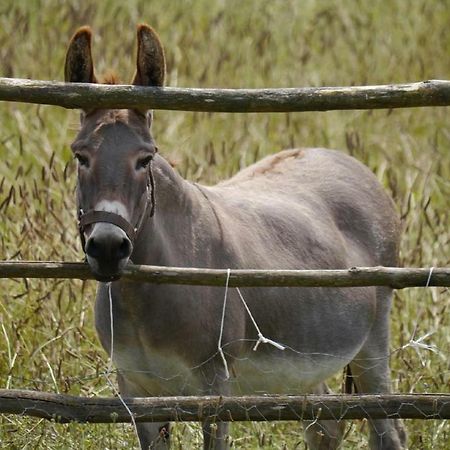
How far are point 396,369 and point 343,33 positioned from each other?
18.8ft

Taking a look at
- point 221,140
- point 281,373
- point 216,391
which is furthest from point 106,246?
point 221,140

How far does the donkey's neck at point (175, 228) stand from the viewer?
14.4 feet

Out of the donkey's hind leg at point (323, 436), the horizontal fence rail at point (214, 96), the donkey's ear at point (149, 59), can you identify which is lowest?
the donkey's hind leg at point (323, 436)

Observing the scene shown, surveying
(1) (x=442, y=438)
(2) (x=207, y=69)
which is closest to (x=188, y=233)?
(1) (x=442, y=438)

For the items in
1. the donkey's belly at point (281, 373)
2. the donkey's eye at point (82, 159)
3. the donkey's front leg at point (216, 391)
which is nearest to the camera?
the donkey's eye at point (82, 159)

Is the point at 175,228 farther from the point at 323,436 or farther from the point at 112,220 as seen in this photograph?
the point at 323,436

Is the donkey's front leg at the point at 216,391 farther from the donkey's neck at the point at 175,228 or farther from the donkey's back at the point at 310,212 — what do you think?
the donkey's back at the point at 310,212

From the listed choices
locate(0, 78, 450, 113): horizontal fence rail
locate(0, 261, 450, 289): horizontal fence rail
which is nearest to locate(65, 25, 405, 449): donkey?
locate(0, 261, 450, 289): horizontal fence rail

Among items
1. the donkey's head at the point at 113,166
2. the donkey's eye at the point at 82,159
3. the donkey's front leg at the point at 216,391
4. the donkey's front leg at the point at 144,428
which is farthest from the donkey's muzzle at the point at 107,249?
the donkey's front leg at the point at 144,428

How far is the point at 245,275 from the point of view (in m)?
3.89

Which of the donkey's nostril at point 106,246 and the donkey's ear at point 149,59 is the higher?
the donkey's ear at point 149,59

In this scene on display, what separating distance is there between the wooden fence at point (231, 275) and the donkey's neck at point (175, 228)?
486 millimetres

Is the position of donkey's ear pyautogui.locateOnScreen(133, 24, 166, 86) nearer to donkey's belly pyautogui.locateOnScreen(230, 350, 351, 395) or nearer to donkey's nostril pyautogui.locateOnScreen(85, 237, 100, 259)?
donkey's nostril pyautogui.locateOnScreen(85, 237, 100, 259)

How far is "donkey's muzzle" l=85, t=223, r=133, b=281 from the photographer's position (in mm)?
3771
